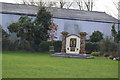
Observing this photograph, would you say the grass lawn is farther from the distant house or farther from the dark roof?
the dark roof

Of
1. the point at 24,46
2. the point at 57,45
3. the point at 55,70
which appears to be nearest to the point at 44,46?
the point at 57,45

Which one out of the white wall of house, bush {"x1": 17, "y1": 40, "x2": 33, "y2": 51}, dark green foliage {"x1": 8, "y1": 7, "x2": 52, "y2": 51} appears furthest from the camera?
the white wall of house

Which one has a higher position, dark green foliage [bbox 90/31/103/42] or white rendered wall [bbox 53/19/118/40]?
white rendered wall [bbox 53/19/118/40]

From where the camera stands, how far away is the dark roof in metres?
29.2

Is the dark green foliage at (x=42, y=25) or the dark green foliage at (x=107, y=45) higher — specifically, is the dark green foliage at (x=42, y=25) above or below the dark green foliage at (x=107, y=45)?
above

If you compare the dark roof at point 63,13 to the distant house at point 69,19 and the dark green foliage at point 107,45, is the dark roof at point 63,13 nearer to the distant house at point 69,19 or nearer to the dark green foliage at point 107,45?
the distant house at point 69,19

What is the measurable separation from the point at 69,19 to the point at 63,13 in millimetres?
1712

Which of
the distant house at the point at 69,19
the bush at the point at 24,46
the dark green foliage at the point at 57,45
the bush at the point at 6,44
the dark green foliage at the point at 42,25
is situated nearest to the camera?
the bush at the point at 6,44

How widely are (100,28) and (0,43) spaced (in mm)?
13573

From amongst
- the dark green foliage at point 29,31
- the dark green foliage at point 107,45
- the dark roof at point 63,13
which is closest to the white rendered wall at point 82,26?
the dark roof at point 63,13

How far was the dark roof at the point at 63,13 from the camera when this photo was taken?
29156mm

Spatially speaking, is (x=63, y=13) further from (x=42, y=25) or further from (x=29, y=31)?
(x=29, y=31)

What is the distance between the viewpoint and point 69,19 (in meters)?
30.3

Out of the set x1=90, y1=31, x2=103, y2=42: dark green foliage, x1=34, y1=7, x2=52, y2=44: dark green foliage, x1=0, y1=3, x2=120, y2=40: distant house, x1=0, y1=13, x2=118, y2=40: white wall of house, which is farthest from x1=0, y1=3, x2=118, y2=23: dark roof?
x1=90, y1=31, x2=103, y2=42: dark green foliage
